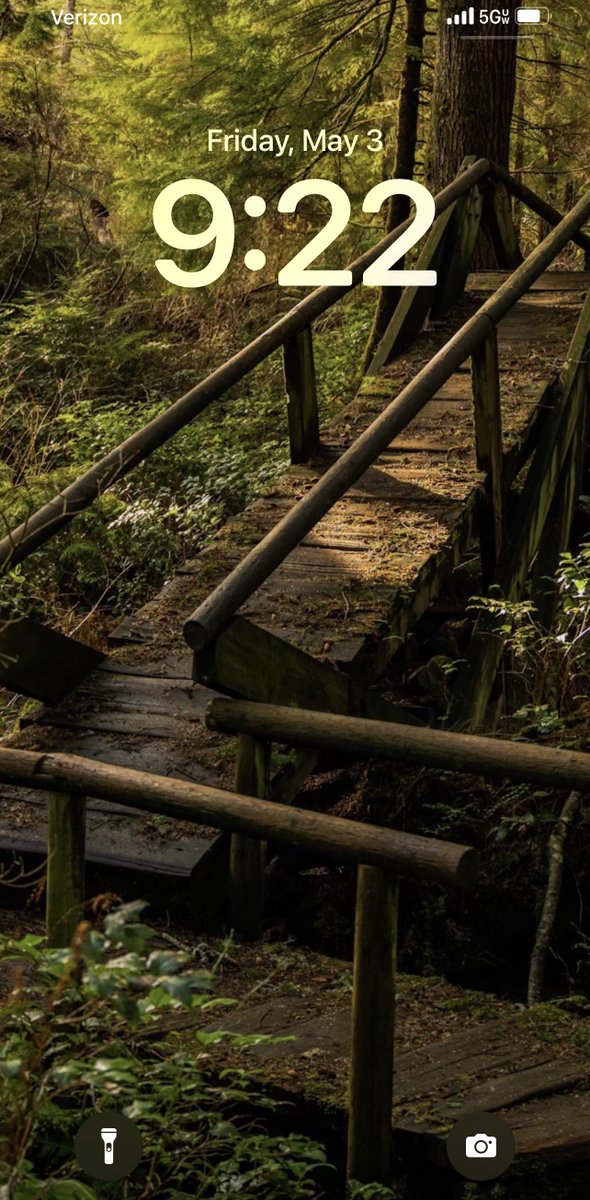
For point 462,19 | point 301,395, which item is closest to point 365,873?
point 301,395

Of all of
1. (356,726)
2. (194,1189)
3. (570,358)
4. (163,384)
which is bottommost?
(194,1189)

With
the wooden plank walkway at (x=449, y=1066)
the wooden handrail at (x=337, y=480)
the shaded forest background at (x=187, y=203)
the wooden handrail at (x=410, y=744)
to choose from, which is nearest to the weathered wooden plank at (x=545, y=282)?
the shaded forest background at (x=187, y=203)

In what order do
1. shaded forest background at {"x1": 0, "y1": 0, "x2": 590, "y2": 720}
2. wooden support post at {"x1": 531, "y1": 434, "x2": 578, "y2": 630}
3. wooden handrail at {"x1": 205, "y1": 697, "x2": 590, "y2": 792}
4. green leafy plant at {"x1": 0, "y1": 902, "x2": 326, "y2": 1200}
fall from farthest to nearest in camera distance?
shaded forest background at {"x1": 0, "y1": 0, "x2": 590, "y2": 720}, wooden support post at {"x1": 531, "y1": 434, "x2": 578, "y2": 630}, wooden handrail at {"x1": 205, "y1": 697, "x2": 590, "y2": 792}, green leafy plant at {"x1": 0, "y1": 902, "x2": 326, "y2": 1200}

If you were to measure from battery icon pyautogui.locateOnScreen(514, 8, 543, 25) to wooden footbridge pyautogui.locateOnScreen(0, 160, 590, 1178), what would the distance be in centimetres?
274

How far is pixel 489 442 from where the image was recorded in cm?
639

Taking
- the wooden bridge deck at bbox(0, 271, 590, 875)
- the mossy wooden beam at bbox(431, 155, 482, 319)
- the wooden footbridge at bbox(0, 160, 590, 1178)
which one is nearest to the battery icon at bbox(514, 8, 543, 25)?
the mossy wooden beam at bbox(431, 155, 482, 319)

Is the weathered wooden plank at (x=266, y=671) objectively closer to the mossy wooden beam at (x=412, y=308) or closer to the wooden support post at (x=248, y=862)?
the wooden support post at (x=248, y=862)

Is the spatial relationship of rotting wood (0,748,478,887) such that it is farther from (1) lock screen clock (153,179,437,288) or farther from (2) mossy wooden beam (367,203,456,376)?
(1) lock screen clock (153,179,437,288)

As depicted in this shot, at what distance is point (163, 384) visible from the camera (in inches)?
512

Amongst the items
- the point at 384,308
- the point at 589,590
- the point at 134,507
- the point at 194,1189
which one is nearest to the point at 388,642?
the point at 589,590

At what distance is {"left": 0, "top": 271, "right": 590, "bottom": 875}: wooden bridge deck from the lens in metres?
4.73

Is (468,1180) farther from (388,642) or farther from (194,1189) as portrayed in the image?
(388,642)

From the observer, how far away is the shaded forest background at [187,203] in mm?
9758

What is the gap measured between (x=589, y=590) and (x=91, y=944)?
389 centimetres
